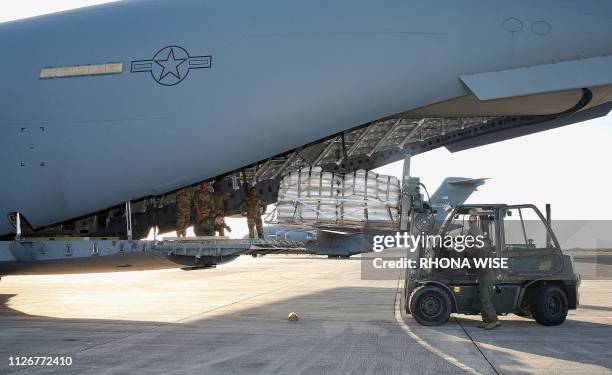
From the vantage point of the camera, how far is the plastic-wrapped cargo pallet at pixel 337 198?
35.4 ft

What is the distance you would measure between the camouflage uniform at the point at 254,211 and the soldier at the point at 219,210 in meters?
0.38

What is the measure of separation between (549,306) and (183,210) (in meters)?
6.47

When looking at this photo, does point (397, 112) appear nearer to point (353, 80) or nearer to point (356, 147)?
point (353, 80)

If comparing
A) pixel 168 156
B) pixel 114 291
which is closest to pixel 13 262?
pixel 168 156

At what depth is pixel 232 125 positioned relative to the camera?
35.2 feet

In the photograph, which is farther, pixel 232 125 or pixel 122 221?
pixel 122 221

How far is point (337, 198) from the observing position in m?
10.9

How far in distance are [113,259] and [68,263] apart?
2.51 ft

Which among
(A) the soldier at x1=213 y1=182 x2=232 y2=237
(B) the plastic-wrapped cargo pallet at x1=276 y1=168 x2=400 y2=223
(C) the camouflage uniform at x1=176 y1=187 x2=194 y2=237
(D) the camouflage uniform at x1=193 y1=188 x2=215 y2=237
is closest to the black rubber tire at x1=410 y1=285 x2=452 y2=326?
(B) the plastic-wrapped cargo pallet at x1=276 y1=168 x2=400 y2=223

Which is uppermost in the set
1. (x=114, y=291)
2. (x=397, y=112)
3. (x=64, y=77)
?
(x=64, y=77)

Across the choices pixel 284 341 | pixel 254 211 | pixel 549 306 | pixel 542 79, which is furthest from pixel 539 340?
pixel 254 211

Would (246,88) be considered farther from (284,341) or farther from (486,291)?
(486,291)

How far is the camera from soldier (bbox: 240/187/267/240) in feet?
38.5

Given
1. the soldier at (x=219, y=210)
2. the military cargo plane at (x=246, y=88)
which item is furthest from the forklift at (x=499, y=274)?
the soldier at (x=219, y=210)
